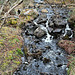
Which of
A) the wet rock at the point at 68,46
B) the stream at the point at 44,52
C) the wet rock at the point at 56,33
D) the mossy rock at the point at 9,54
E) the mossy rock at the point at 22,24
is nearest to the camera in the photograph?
the mossy rock at the point at 9,54

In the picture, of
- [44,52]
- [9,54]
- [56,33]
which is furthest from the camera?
[56,33]

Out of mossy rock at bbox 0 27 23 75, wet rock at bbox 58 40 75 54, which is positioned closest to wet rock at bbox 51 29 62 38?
wet rock at bbox 58 40 75 54

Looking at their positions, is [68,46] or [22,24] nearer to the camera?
[68,46]

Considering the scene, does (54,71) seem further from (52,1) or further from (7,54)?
(52,1)

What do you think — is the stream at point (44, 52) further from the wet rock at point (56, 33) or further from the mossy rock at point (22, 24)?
the mossy rock at point (22, 24)

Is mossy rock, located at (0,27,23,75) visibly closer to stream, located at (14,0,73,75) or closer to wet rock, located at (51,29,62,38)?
A: stream, located at (14,0,73,75)

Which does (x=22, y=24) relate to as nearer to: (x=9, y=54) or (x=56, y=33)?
(x=56, y=33)

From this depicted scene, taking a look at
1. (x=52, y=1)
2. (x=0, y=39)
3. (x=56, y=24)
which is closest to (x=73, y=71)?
(x=0, y=39)

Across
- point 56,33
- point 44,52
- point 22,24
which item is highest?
point 22,24

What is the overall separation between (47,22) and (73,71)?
9816 mm

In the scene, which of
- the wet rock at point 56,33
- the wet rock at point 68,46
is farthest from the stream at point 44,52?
the wet rock at point 68,46

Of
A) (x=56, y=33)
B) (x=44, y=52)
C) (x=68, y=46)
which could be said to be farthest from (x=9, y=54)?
(x=56, y=33)

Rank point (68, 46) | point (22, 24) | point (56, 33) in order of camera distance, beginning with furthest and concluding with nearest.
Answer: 1. point (22, 24)
2. point (56, 33)
3. point (68, 46)

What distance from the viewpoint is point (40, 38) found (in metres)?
10.9
